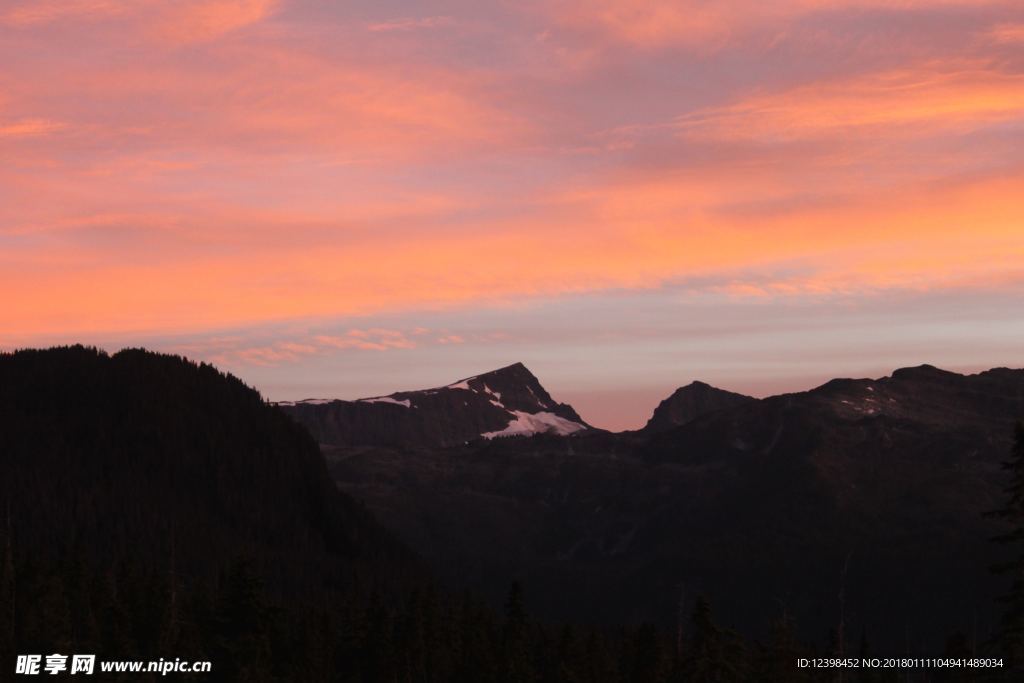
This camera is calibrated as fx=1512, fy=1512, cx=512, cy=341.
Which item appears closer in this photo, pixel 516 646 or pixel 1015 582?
pixel 1015 582

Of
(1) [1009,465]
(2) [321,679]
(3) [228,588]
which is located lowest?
(2) [321,679]

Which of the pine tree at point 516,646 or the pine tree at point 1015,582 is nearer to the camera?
the pine tree at point 1015,582

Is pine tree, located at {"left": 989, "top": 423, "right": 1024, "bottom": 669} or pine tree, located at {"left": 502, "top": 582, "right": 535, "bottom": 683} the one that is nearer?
pine tree, located at {"left": 989, "top": 423, "right": 1024, "bottom": 669}

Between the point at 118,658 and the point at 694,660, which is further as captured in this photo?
the point at 118,658

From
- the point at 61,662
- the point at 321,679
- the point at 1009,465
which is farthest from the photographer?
the point at 321,679

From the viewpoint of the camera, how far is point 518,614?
168 meters

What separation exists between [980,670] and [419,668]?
103 m

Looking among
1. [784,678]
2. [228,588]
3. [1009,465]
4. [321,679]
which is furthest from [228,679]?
[321,679]

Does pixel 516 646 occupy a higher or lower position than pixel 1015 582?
lower

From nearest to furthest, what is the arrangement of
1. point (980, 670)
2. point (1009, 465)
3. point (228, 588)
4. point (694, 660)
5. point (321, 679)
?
point (1009, 465)
point (980, 670)
point (228, 588)
point (694, 660)
point (321, 679)

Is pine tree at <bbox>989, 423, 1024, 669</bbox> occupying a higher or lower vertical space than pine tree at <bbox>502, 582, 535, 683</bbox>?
higher

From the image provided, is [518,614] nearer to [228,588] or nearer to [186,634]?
[186,634]

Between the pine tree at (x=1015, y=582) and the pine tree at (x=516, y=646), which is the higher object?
the pine tree at (x=1015, y=582)

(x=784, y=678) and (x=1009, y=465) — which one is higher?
(x=1009, y=465)
